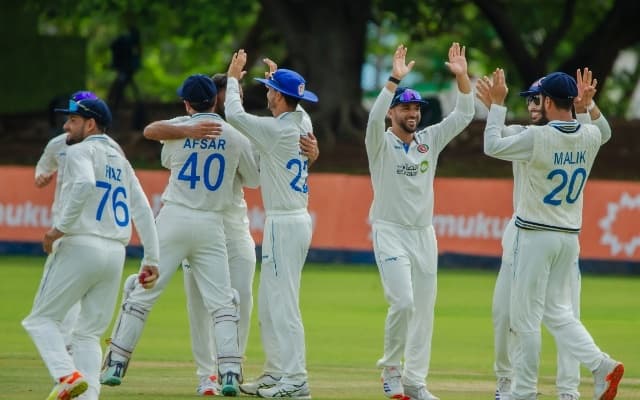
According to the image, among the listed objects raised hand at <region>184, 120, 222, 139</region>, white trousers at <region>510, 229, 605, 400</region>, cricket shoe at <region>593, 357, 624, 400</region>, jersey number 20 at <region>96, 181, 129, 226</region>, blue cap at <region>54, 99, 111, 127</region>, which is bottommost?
cricket shoe at <region>593, 357, 624, 400</region>

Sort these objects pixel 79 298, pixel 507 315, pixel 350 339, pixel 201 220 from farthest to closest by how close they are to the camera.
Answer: pixel 350 339, pixel 201 220, pixel 507 315, pixel 79 298

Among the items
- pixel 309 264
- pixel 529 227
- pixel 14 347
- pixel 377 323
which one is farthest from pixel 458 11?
pixel 529 227

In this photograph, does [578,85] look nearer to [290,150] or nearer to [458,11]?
[290,150]

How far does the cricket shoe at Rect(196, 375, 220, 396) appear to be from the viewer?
10925 mm

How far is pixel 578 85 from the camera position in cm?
1073

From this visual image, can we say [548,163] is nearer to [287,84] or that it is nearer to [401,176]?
[401,176]

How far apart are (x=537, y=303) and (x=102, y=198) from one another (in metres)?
3.06

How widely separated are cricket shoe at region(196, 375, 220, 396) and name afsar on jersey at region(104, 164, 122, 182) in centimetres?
206

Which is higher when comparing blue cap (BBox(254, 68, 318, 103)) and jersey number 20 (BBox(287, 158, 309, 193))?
blue cap (BBox(254, 68, 318, 103))

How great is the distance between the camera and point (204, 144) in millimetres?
11016

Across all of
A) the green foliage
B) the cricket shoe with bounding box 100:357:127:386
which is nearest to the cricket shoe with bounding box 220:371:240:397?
the cricket shoe with bounding box 100:357:127:386

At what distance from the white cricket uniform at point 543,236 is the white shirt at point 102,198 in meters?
2.40

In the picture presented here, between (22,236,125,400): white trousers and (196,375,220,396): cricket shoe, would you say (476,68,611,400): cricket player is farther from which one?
(22,236,125,400): white trousers

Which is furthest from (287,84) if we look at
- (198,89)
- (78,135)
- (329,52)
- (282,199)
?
(329,52)
